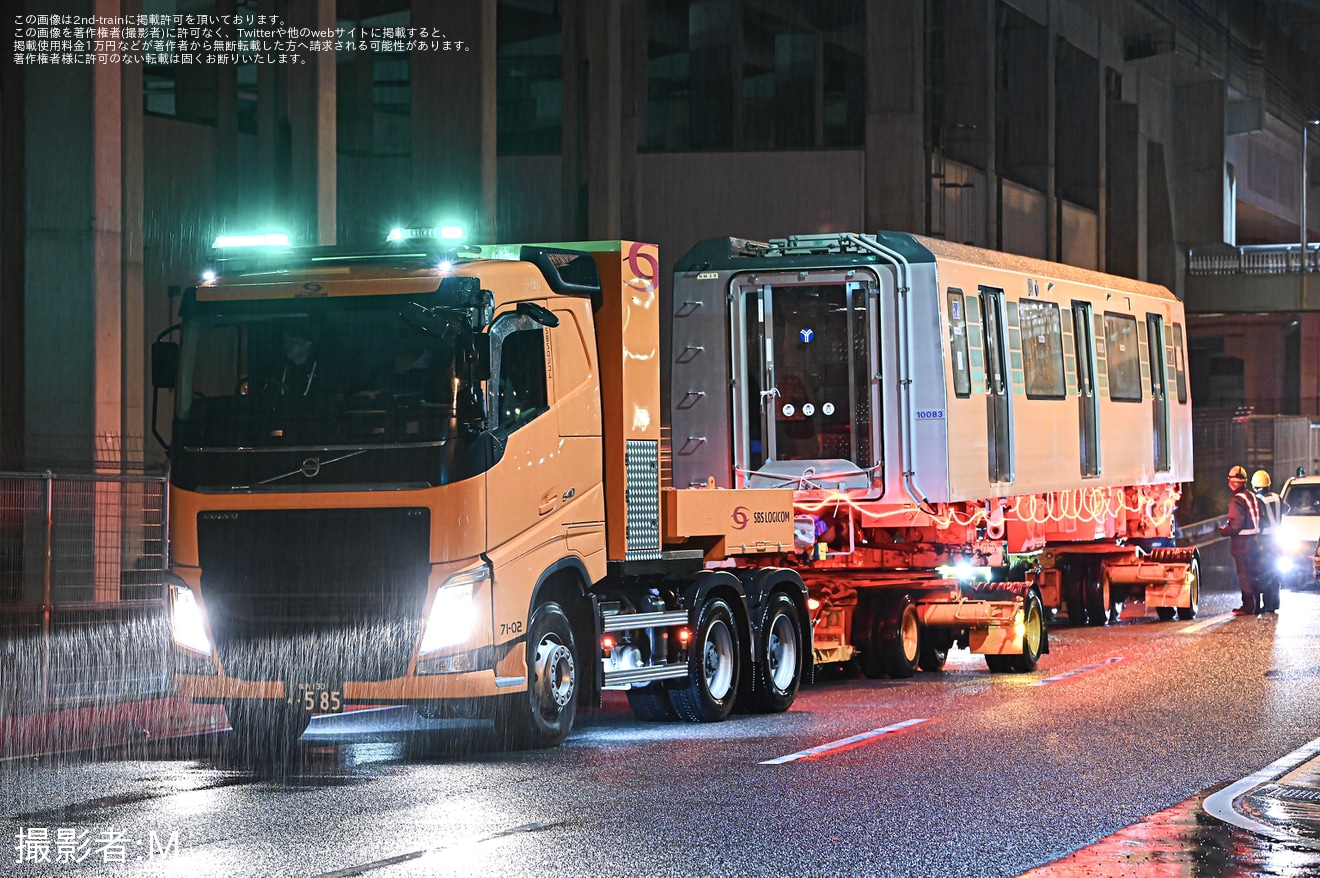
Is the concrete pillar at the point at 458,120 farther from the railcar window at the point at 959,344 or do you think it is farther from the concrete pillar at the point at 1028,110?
the concrete pillar at the point at 1028,110

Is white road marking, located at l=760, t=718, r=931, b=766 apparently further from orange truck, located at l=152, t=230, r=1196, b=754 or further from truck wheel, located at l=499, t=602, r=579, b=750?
truck wheel, located at l=499, t=602, r=579, b=750

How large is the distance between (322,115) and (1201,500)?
108 feet

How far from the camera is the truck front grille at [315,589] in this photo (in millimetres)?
12133

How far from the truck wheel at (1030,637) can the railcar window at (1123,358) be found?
210 inches

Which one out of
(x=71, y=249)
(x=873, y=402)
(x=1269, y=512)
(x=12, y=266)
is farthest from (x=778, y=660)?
(x=12, y=266)

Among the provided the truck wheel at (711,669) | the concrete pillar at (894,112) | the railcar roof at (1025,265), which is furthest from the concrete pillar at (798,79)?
the truck wheel at (711,669)

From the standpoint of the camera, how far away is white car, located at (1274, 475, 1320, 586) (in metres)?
32.2

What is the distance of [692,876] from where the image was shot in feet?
27.7

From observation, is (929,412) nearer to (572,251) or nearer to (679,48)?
(572,251)

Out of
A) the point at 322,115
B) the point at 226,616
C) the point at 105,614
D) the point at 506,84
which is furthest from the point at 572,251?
the point at 506,84

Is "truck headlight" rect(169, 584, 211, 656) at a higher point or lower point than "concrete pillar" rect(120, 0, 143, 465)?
lower

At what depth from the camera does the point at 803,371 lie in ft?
62.1

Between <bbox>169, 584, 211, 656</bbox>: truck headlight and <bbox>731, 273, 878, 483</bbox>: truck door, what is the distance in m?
7.63

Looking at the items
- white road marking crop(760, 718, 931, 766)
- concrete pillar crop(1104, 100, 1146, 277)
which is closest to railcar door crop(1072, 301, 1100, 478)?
white road marking crop(760, 718, 931, 766)
